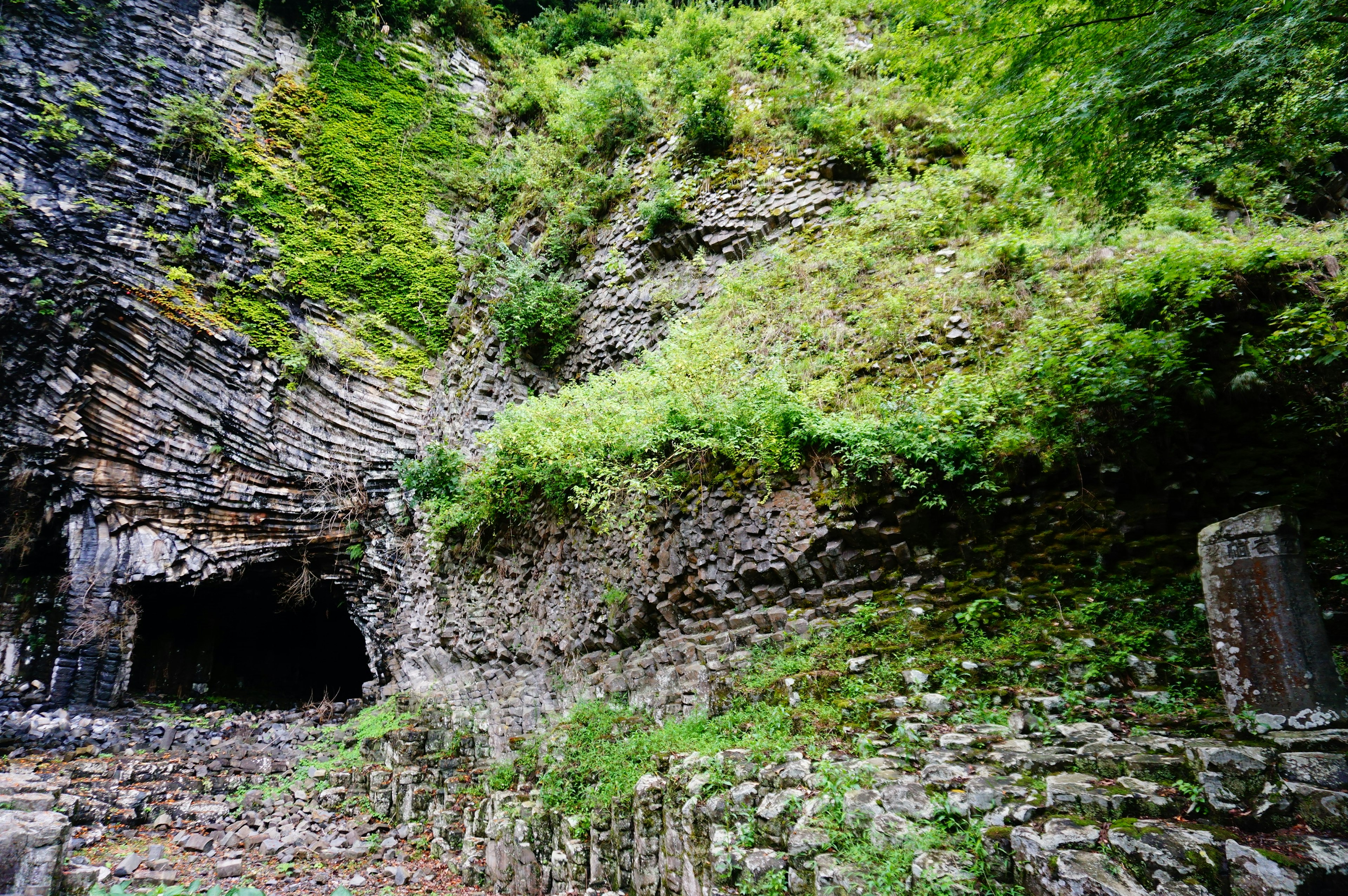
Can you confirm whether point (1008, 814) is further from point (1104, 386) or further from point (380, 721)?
point (380, 721)

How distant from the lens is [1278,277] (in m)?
4.63

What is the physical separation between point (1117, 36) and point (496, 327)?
10.5m

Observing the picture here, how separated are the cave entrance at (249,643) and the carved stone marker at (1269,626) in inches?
541

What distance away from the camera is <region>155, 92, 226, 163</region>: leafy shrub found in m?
12.2

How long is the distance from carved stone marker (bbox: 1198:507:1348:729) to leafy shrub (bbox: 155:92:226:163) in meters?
16.6

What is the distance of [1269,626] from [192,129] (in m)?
17.3

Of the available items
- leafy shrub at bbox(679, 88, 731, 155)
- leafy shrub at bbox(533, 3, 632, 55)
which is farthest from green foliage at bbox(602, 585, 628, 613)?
leafy shrub at bbox(533, 3, 632, 55)

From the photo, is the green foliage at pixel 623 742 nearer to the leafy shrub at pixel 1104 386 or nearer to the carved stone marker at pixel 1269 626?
the carved stone marker at pixel 1269 626

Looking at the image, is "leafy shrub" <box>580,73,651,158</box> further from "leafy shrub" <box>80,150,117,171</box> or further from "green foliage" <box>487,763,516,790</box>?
"green foliage" <box>487,763,516,790</box>

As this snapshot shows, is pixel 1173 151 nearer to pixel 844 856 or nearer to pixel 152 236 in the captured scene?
pixel 844 856

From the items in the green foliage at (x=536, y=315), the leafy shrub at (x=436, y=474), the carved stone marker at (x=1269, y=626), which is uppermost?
the green foliage at (x=536, y=315)

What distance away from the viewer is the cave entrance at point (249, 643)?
12188mm

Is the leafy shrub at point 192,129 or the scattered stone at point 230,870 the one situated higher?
the leafy shrub at point 192,129

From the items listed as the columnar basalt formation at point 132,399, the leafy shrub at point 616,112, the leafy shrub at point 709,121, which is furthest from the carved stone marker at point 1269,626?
the columnar basalt formation at point 132,399
